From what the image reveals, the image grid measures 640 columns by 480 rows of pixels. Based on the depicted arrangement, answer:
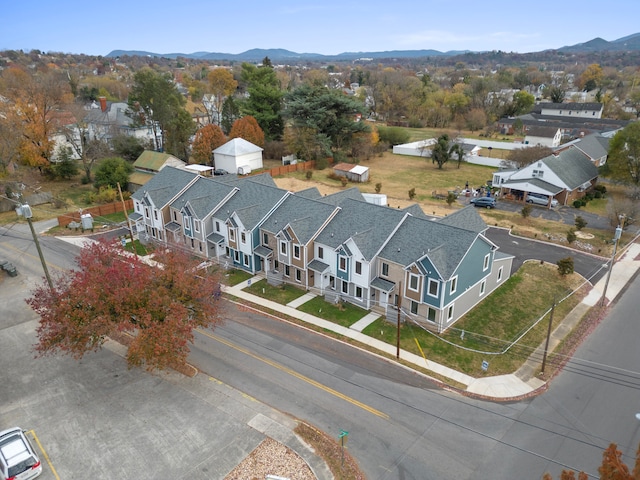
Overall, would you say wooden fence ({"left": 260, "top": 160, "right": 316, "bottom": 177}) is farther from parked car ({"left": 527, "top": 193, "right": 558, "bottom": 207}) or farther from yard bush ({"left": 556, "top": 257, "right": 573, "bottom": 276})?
yard bush ({"left": 556, "top": 257, "right": 573, "bottom": 276})

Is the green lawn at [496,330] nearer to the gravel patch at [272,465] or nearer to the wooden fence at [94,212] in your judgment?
the gravel patch at [272,465]

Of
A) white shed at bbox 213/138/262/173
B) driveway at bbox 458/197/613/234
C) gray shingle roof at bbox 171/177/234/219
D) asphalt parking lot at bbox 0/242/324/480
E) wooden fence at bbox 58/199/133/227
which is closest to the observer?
asphalt parking lot at bbox 0/242/324/480

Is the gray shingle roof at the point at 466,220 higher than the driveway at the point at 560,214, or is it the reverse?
the gray shingle roof at the point at 466,220

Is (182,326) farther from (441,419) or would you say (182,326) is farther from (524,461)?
(524,461)

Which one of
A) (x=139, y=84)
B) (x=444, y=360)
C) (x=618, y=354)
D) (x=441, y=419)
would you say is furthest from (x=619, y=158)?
(x=139, y=84)

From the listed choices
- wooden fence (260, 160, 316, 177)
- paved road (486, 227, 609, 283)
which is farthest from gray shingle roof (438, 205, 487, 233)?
wooden fence (260, 160, 316, 177)

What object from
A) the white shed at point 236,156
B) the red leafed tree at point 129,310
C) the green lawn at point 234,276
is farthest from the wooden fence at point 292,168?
the red leafed tree at point 129,310
